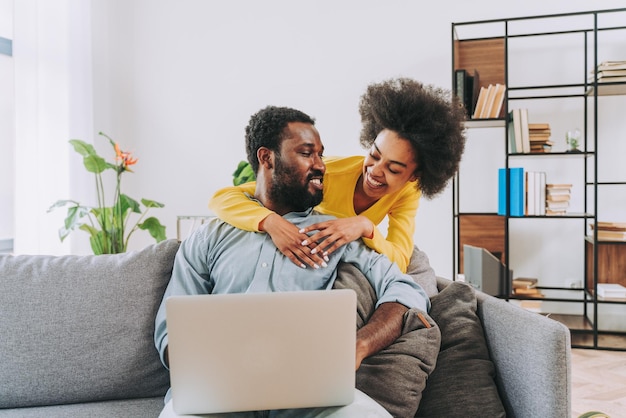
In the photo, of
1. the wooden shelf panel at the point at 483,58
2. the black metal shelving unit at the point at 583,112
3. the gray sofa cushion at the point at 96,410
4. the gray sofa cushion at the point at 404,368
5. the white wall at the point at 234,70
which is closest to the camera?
the gray sofa cushion at the point at 404,368

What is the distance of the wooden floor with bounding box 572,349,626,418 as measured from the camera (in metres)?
2.46

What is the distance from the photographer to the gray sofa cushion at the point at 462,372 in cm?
130

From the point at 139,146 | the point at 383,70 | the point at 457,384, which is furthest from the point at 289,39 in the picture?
the point at 457,384

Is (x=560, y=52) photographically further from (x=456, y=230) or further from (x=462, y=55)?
(x=456, y=230)

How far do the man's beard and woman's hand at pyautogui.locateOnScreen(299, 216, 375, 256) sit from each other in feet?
0.31

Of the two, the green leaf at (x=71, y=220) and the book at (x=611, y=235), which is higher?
the green leaf at (x=71, y=220)

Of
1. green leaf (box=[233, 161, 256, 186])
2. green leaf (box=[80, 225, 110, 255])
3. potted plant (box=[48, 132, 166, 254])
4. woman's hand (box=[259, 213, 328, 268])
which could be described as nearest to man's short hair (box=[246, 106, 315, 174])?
woman's hand (box=[259, 213, 328, 268])

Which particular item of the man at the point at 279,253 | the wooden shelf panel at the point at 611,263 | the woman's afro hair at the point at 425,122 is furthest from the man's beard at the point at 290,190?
the wooden shelf panel at the point at 611,263

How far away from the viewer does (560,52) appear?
12.3 ft

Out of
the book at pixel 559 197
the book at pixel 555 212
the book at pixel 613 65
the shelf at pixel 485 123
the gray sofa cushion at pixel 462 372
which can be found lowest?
the gray sofa cushion at pixel 462 372

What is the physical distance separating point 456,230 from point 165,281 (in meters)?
2.72

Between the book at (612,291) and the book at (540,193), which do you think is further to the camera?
the book at (540,193)

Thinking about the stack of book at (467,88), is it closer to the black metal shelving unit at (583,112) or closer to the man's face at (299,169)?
the black metal shelving unit at (583,112)

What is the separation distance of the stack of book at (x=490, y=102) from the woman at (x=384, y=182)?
1.98 m
